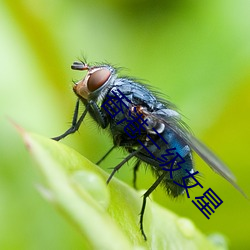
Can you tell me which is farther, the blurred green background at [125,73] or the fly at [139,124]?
the blurred green background at [125,73]

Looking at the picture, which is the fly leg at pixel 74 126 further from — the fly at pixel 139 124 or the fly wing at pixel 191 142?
the fly wing at pixel 191 142

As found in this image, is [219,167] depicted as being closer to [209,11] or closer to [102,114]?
[102,114]

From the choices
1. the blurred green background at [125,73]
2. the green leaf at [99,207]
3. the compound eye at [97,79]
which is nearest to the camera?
the green leaf at [99,207]

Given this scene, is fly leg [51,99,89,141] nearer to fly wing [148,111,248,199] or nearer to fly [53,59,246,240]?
fly [53,59,246,240]

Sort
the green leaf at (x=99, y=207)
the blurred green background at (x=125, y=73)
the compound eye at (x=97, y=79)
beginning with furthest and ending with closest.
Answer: the blurred green background at (x=125, y=73) → the compound eye at (x=97, y=79) → the green leaf at (x=99, y=207)

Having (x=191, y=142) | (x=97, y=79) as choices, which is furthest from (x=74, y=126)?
(x=191, y=142)

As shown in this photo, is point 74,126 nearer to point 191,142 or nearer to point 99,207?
point 191,142

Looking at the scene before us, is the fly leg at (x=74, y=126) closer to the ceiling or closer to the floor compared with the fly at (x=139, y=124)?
closer to the floor

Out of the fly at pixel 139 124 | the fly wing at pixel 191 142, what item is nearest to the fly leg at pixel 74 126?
the fly at pixel 139 124
